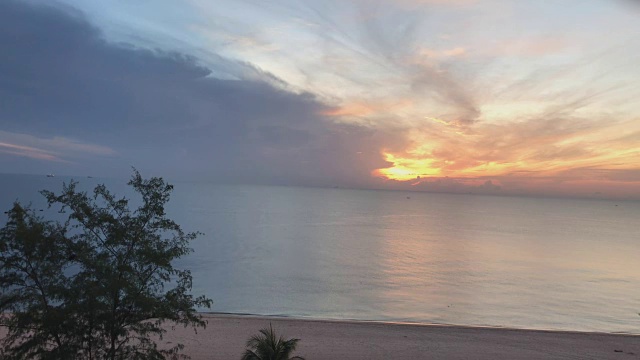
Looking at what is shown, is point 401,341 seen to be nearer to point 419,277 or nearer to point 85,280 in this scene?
point 85,280

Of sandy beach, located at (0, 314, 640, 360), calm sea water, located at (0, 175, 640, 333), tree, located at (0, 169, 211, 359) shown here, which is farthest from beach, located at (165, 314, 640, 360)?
tree, located at (0, 169, 211, 359)

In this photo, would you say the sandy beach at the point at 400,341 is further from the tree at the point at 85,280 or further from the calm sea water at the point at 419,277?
the tree at the point at 85,280

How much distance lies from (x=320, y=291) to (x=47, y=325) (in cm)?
2995

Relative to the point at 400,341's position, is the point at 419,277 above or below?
above

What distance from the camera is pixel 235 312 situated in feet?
101

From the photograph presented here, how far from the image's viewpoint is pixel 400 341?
891 inches

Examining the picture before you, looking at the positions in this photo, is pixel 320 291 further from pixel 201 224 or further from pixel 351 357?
pixel 201 224

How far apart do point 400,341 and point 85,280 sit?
1635 centimetres

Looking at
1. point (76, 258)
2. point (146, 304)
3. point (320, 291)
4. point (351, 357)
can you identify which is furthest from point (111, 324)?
point (320, 291)

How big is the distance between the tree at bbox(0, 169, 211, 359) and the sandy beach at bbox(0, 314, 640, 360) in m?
9.59

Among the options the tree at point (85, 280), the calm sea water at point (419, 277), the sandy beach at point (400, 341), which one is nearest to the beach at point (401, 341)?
the sandy beach at point (400, 341)

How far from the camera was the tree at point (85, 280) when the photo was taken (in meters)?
9.90

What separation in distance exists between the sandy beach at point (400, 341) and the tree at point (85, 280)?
9589 mm

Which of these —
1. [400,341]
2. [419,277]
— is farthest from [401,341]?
[419,277]
